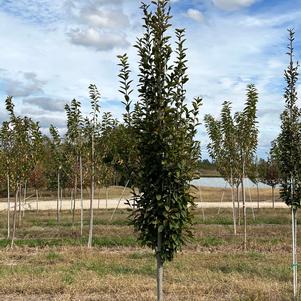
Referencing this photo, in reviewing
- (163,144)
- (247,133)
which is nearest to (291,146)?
(163,144)


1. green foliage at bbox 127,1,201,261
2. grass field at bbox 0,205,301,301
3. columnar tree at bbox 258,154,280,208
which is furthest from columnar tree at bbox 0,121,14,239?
columnar tree at bbox 258,154,280,208

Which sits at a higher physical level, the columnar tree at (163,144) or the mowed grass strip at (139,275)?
the columnar tree at (163,144)

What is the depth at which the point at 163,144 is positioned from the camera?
621 centimetres

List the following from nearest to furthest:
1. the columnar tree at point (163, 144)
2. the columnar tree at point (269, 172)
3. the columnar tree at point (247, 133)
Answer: the columnar tree at point (163, 144) → the columnar tree at point (247, 133) → the columnar tree at point (269, 172)

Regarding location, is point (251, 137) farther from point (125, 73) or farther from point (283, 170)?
point (125, 73)

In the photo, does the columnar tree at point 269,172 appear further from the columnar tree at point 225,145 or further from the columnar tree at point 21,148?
the columnar tree at point 21,148

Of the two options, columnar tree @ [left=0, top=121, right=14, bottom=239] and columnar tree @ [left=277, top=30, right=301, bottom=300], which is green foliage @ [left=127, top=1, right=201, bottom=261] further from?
columnar tree @ [left=0, top=121, right=14, bottom=239]

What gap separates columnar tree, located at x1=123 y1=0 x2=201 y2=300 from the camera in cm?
622

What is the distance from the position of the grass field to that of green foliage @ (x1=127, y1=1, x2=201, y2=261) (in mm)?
2897

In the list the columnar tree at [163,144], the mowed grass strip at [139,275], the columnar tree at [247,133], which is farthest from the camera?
the columnar tree at [247,133]

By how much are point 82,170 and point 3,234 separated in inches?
220

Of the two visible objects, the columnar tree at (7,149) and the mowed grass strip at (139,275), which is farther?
the columnar tree at (7,149)

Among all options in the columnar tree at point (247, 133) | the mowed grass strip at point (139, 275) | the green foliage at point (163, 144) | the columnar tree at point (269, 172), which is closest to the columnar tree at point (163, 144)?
the green foliage at point (163, 144)

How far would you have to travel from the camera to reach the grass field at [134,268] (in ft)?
30.4
